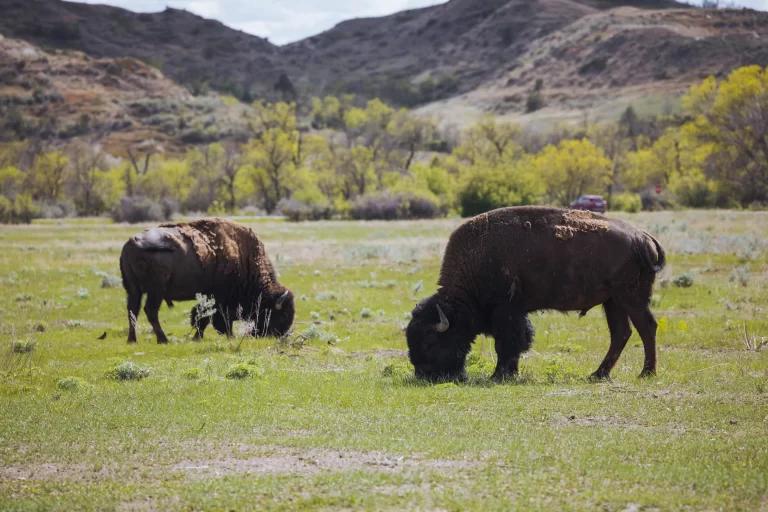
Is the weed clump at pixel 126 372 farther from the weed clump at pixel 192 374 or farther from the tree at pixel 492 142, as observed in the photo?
the tree at pixel 492 142

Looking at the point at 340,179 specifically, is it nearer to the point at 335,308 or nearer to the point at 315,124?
the point at 335,308

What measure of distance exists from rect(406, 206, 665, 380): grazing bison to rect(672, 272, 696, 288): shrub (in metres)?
12.0

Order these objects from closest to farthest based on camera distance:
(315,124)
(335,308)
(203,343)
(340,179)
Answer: (203,343) < (335,308) < (340,179) < (315,124)

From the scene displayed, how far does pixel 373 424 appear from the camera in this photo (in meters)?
8.34

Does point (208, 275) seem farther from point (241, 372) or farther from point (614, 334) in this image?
point (614, 334)

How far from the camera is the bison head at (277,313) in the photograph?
51.6ft

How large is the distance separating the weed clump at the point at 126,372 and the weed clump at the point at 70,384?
702 millimetres

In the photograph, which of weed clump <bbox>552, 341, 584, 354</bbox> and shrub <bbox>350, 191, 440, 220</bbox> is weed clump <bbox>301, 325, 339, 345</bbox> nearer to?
weed clump <bbox>552, 341, 584, 354</bbox>

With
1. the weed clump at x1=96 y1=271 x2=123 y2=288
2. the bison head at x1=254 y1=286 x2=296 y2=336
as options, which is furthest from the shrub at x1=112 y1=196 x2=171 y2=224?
the bison head at x1=254 y1=286 x2=296 y2=336

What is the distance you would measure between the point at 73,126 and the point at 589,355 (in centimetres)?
14806

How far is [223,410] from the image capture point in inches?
360

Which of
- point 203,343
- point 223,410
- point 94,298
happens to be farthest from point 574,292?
point 94,298

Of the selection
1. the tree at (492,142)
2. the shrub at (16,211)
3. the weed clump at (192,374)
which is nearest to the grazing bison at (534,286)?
the weed clump at (192,374)

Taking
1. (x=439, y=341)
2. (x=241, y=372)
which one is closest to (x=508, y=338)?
(x=439, y=341)
